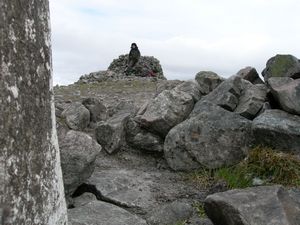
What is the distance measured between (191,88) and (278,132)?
3361 mm

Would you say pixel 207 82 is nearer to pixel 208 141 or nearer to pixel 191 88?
pixel 191 88

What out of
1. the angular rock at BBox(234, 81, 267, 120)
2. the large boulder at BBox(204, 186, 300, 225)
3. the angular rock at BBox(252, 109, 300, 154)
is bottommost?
the large boulder at BBox(204, 186, 300, 225)

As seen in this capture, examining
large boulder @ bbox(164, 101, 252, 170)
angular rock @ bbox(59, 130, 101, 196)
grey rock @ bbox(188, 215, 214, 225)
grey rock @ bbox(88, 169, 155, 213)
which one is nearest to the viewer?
grey rock @ bbox(188, 215, 214, 225)

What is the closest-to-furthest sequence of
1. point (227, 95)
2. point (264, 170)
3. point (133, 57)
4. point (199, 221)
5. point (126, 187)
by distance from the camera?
point (199, 221), point (264, 170), point (126, 187), point (227, 95), point (133, 57)

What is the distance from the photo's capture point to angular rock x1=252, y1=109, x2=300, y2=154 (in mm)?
9617

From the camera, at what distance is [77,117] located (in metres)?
12.0

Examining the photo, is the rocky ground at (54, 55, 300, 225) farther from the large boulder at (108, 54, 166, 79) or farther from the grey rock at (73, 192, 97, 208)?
the large boulder at (108, 54, 166, 79)

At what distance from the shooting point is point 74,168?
8.55 metres

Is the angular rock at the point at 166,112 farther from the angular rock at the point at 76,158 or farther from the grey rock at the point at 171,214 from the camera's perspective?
the grey rock at the point at 171,214

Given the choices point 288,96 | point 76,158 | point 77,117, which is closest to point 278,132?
point 288,96

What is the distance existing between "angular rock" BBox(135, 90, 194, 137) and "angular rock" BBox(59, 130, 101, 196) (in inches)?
99.5

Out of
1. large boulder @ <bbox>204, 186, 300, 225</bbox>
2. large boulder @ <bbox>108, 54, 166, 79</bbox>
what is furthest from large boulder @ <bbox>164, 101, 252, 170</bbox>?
large boulder @ <bbox>108, 54, 166, 79</bbox>

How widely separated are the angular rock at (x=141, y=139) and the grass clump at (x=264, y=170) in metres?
1.77

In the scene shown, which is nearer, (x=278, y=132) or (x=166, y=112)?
(x=278, y=132)
